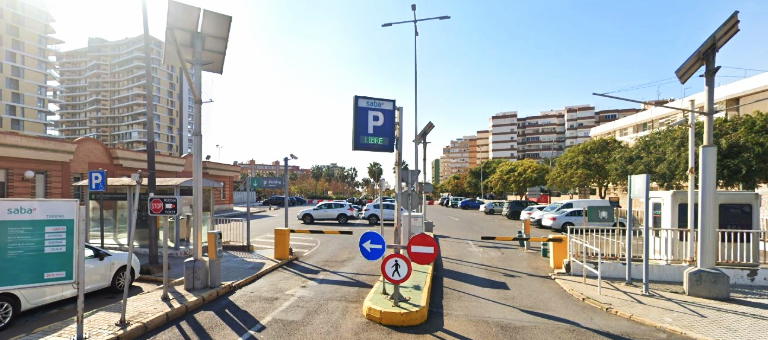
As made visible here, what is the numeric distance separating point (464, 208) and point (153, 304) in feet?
155

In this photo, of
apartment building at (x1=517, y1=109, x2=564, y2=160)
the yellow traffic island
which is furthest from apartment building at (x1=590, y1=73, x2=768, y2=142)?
apartment building at (x1=517, y1=109, x2=564, y2=160)

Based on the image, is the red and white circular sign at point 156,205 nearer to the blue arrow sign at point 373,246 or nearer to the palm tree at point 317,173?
the blue arrow sign at point 373,246

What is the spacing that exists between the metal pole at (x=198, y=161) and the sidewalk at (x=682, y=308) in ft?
26.3

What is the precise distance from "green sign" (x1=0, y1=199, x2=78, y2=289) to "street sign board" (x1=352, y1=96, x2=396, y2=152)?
4936 millimetres

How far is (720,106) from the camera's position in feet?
138

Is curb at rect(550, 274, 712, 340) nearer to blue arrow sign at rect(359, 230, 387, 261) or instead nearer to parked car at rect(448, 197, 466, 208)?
blue arrow sign at rect(359, 230, 387, 261)

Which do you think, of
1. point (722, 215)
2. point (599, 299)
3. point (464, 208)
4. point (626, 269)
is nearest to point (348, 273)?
point (599, 299)

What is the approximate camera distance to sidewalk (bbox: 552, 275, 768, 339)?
22.1 feet

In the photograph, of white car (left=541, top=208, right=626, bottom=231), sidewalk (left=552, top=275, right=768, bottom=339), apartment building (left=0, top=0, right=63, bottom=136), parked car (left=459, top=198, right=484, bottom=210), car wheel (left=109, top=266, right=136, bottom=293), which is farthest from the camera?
apartment building (left=0, top=0, right=63, bottom=136)

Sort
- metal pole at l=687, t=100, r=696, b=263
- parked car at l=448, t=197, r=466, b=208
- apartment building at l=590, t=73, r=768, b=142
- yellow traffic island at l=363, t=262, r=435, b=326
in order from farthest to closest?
parked car at l=448, t=197, r=466, b=208 < apartment building at l=590, t=73, r=768, b=142 < metal pole at l=687, t=100, r=696, b=263 < yellow traffic island at l=363, t=262, r=435, b=326

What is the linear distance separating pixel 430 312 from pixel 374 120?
12.9 feet

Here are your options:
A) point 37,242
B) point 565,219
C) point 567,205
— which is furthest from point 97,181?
point 567,205

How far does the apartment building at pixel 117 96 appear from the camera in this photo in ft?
291

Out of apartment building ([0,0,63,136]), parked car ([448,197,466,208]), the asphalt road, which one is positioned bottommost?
parked car ([448,197,466,208])
